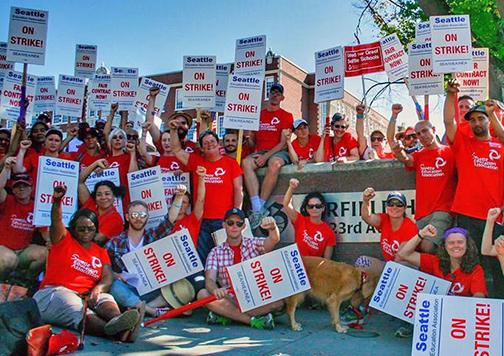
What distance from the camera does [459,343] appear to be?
4.15 metres

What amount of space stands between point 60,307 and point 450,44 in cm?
520

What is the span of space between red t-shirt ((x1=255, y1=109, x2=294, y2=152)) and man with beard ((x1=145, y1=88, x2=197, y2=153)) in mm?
1048

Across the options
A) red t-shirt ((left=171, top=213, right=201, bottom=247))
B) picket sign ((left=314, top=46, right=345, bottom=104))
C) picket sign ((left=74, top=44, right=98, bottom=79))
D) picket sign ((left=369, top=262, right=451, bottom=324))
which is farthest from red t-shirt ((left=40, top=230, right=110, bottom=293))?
picket sign ((left=74, top=44, right=98, bottom=79))

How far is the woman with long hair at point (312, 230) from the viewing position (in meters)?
6.37

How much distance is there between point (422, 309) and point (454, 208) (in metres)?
1.61

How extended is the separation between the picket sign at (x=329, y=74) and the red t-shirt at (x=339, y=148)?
704mm

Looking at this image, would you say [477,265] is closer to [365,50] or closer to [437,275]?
[437,275]

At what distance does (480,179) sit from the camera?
547 cm

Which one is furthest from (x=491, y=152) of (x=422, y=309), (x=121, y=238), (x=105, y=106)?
(x=105, y=106)

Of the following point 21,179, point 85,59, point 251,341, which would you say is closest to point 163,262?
point 251,341

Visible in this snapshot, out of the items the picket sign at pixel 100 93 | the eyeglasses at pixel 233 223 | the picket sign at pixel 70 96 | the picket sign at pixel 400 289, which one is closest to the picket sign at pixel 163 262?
the eyeglasses at pixel 233 223

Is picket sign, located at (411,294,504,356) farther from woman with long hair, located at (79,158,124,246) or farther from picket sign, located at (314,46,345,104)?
picket sign, located at (314,46,345,104)

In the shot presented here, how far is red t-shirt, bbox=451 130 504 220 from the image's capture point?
17.8 ft

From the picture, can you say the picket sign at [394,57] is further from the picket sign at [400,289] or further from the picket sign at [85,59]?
the picket sign at [85,59]
